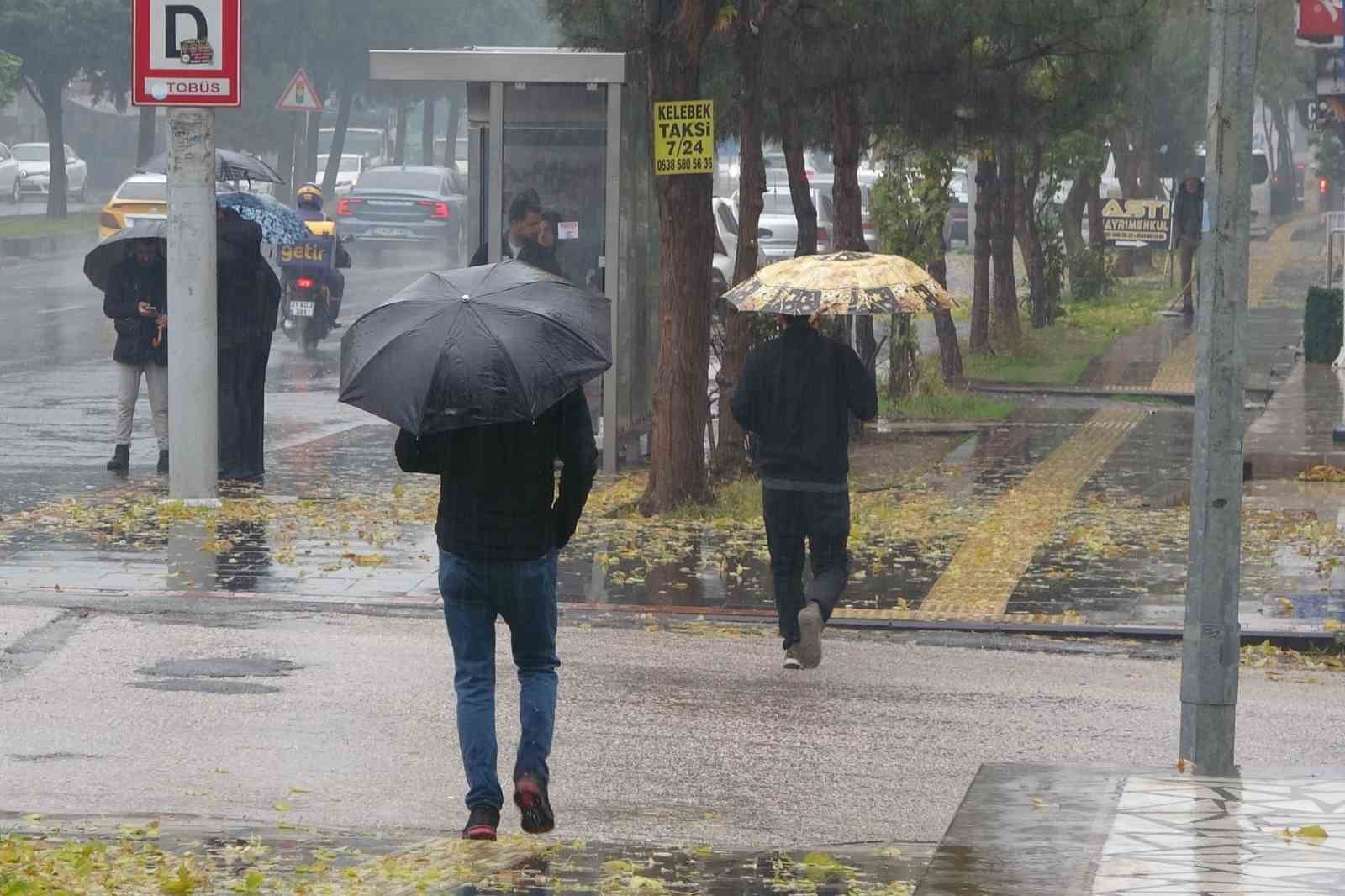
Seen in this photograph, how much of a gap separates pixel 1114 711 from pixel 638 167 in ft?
28.5

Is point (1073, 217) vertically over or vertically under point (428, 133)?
under

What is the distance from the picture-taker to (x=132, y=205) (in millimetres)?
32531

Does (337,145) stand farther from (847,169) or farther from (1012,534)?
(1012,534)

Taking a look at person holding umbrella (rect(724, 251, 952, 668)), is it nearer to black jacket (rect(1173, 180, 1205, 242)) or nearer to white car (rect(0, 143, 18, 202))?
black jacket (rect(1173, 180, 1205, 242))

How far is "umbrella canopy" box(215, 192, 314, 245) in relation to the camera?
16.4 m

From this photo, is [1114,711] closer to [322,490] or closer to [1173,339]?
[322,490]

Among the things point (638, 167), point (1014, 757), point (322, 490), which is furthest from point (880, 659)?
point (638, 167)

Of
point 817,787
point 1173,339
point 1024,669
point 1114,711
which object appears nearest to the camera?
point 817,787

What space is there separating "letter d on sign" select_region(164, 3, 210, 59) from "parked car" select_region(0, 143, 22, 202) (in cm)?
4355

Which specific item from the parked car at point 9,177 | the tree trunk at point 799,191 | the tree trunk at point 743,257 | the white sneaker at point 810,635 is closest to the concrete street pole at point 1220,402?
the white sneaker at point 810,635

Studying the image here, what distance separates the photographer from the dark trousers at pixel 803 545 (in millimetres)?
9695

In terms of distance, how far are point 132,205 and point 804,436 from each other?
24694mm

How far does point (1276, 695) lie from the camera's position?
31.1 feet

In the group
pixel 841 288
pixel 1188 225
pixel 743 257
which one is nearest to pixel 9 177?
pixel 1188 225
